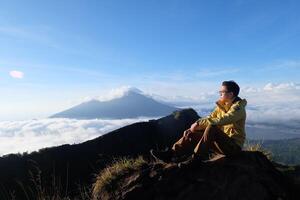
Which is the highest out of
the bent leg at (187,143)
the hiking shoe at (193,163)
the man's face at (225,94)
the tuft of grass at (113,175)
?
the man's face at (225,94)

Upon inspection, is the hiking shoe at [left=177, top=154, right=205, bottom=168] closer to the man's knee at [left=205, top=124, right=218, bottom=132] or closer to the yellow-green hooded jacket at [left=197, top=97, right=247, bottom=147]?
the man's knee at [left=205, top=124, right=218, bottom=132]

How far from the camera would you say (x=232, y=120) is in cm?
934

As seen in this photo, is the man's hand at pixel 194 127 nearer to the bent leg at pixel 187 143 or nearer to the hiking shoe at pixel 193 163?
the bent leg at pixel 187 143

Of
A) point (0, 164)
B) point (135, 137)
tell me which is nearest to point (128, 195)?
point (135, 137)

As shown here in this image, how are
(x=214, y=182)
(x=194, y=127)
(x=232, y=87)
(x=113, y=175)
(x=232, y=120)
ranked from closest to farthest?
(x=214, y=182), (x=232, y=120), (x=232, y=87), (x=194, y=127), (x=113, y=175)

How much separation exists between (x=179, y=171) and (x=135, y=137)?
42882 mm

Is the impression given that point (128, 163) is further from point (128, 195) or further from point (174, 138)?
point (174, 138)

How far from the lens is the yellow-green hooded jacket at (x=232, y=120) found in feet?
Result: 30.5

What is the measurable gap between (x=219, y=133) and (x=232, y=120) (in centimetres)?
45

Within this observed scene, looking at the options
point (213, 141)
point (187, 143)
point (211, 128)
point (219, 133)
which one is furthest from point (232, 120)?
point (187, 143)

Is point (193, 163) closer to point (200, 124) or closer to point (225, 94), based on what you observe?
point (200, 124)

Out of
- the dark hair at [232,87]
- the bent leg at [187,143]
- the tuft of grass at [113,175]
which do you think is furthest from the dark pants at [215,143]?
the tuft of grass at [113,175]

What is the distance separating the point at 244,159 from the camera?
9.41 m

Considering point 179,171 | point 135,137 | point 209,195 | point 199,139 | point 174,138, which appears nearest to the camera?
point 209,195
